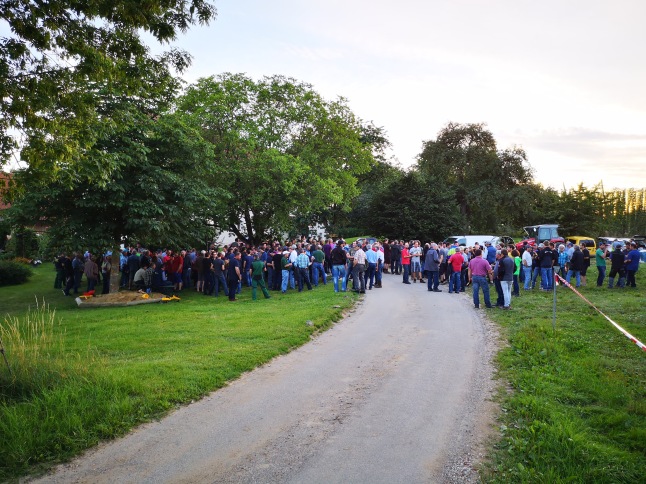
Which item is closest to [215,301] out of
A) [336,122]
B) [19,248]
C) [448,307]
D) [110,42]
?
[448,307]

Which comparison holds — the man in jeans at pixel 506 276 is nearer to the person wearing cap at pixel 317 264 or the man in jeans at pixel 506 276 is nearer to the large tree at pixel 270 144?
the person wearing cap at pixel 317 264

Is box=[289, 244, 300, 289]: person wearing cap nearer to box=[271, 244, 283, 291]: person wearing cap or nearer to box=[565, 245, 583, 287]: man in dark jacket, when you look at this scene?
box=[271, 244, 283, 291]: person wearing cap

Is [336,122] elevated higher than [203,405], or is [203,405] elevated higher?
[336,122]

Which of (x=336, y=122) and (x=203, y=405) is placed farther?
(x=336, y=122)

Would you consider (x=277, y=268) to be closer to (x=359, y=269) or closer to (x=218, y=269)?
(x=218, y=269)

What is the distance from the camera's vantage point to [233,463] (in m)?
5.04

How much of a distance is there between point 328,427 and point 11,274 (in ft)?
86.6

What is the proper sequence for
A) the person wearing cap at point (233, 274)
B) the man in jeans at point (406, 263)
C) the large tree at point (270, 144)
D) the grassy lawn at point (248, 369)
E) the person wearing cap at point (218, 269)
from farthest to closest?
the large tree at point (270, 144) → the man in jeans at point (406, 263) → the person wearing cap at point (218, 269) → the person wearing cap at point (233, 274) → the grassy lawn at point (248, 369)

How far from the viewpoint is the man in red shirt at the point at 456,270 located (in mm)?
17609

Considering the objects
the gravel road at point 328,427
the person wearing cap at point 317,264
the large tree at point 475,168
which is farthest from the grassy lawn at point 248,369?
the large tree at point 475,168

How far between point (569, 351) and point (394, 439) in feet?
18.2

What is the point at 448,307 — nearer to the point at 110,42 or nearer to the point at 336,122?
the point at 110,42

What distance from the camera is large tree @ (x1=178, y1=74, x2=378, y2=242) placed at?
25.1 meters

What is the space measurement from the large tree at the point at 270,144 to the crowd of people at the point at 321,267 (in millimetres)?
4874
